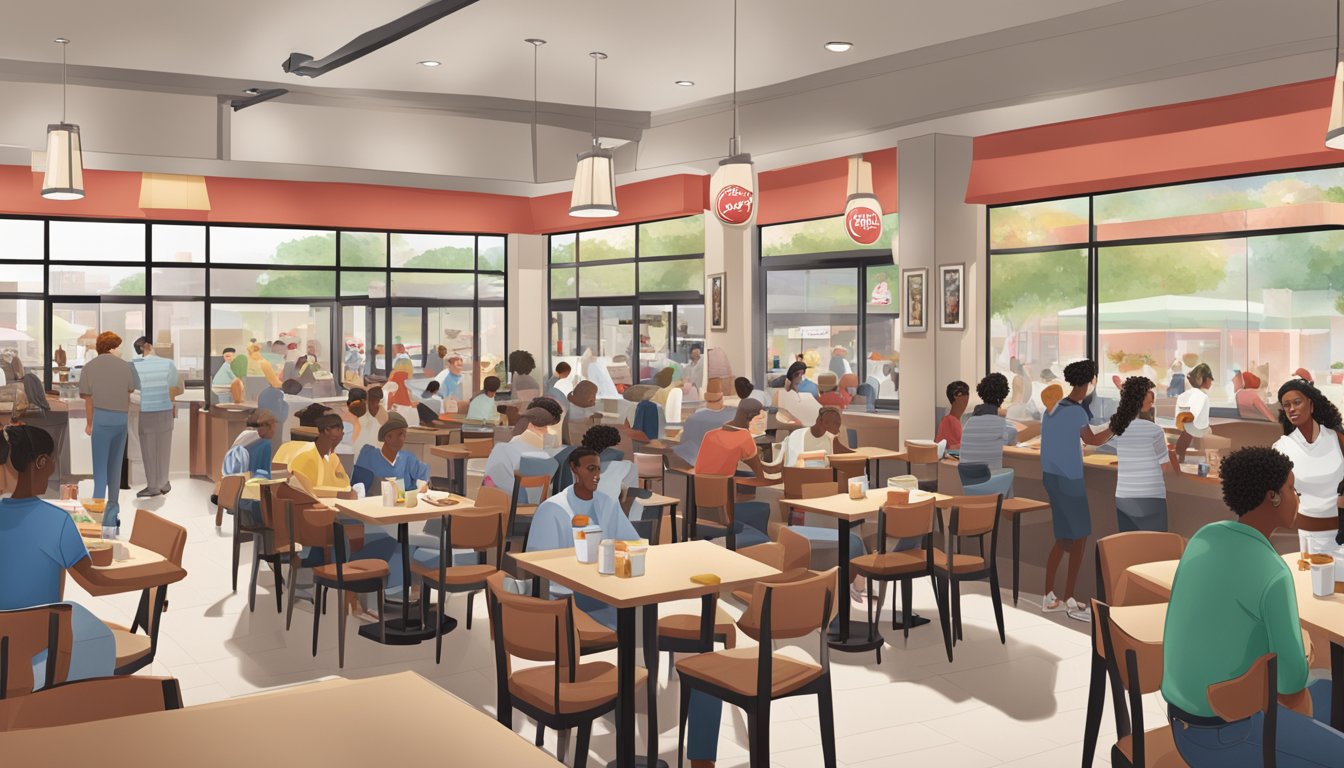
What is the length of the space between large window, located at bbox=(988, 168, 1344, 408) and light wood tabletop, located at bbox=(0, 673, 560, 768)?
7.37m

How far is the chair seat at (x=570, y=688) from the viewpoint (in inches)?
155

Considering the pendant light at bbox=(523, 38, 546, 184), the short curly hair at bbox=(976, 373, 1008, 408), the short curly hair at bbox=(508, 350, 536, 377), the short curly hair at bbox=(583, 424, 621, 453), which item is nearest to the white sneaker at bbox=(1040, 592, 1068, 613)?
the short curly hair at bbox=(976, 373, 1008, 408)

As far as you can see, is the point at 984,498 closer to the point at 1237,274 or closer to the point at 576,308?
the point at 1237,274

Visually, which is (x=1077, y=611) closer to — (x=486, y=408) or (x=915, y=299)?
(x=915, y=299)

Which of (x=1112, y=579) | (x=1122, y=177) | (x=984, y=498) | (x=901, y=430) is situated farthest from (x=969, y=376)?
(x=1112, y=579)

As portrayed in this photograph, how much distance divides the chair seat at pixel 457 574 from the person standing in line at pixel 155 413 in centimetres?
572

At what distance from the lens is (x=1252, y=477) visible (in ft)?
11.3

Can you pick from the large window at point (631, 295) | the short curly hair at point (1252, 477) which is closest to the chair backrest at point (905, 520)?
the short curly hair at point (1252, 477)

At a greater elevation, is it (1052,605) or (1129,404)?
(1129,404)

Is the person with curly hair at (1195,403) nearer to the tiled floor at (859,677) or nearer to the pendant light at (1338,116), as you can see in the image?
the tiled floor at (859,677)

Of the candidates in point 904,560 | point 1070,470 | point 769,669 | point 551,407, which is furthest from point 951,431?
point 769,669

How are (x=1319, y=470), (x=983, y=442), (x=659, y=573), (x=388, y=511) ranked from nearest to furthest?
1. (x=659, y=573)
2. (x=1319, y=470)
3. (x=388, y=511)
4. (x=983, y=442)

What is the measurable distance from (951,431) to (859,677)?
3015 mm

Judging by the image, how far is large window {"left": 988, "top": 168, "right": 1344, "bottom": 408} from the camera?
7.58m
